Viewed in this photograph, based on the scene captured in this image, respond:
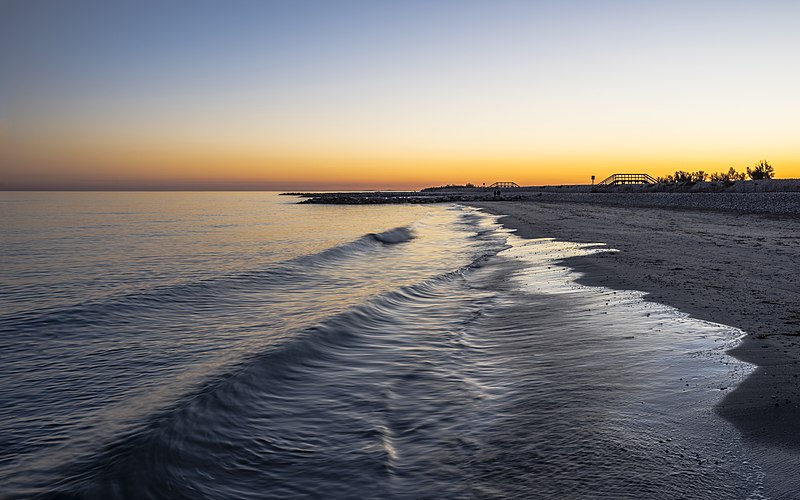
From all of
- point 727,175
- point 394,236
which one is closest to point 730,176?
point 727,175

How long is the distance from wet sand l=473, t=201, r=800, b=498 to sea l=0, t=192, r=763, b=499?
0.25 m

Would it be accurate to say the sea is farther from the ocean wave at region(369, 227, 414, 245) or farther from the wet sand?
the ocean wave at region(369, 227, 414, 245)

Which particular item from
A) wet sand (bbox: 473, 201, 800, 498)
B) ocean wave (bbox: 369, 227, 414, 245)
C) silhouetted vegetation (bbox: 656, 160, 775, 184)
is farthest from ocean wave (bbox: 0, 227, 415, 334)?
silhouetted vegetation (bbox: 656, 160, 775, 184)

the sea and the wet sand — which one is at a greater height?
the wet sand

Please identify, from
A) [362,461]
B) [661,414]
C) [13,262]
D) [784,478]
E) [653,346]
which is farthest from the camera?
[13,262]

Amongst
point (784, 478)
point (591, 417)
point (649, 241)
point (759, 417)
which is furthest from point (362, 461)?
point (649, 241)

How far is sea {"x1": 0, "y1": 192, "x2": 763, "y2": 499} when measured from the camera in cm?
428

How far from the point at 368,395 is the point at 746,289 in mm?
8699

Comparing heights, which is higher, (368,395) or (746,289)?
(746,289)

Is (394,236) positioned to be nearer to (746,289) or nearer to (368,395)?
(746,289)

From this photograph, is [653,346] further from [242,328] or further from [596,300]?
[242,328]

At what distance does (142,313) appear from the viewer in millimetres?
11789

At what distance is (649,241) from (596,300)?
11.3m

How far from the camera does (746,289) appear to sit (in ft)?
34.4
